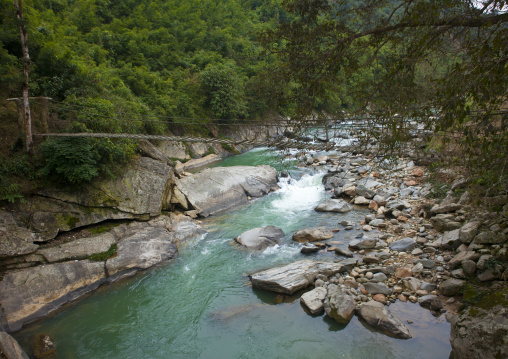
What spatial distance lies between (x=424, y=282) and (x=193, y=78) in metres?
17.1

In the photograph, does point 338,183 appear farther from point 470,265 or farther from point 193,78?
point 193,78

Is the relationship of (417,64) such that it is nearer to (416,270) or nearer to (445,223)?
(416,270)

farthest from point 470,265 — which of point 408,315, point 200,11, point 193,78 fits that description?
point 200,11

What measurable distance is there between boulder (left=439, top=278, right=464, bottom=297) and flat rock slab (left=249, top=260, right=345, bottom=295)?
154 cm

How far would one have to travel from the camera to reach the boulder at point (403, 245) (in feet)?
18.5

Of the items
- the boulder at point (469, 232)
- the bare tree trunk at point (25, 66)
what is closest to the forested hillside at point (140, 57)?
the bare tree trunk at point (25, 66)

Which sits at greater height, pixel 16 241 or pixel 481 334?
pixel 16 241

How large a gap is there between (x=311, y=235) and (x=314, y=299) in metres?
2.26

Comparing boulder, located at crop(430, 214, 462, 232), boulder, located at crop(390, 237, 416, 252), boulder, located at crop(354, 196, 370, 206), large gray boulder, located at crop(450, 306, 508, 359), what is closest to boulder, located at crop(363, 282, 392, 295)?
large gray boulder, located at crop(450, 306, 508, 359)

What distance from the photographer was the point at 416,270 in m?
4.90

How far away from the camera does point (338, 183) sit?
10.2 m

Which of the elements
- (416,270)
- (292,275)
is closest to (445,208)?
(416,270)

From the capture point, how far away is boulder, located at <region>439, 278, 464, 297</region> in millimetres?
4246

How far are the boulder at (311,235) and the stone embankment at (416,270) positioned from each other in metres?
0.02
